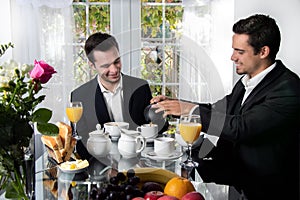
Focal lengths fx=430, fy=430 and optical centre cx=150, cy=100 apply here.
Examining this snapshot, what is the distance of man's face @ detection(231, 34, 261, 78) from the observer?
2.36 metres

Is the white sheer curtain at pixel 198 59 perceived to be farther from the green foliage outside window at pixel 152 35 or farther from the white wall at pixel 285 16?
the white wall at pixel 285 16

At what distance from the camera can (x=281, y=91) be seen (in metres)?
2.17

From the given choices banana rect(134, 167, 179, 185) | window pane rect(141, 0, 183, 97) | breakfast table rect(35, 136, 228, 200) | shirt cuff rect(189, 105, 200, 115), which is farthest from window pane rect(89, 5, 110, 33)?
banana rect(134, 167, 179, 185)

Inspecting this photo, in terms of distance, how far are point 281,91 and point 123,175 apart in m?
1.10

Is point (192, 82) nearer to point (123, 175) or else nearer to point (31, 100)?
point (123, 175)

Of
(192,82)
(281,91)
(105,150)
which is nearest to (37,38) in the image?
(192,82)

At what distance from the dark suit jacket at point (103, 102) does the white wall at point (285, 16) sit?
112 cm

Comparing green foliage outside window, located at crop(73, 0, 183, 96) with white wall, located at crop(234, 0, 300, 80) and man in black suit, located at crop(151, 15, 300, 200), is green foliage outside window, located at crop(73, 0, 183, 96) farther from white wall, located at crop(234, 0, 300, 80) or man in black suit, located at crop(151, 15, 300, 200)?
man in black suit, located at crop(151, 15, 300, 200)

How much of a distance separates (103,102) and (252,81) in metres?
0.91

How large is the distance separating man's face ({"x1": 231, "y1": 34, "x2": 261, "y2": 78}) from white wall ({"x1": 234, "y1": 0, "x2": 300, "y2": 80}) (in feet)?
3.41

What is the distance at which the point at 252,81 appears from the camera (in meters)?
2.38

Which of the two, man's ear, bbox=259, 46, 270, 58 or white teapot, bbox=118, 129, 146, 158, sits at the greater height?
man's ear, bbox=259, 46, 270, 58

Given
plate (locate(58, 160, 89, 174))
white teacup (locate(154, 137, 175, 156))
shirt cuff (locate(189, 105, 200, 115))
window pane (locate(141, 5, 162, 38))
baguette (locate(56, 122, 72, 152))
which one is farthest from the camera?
window pane (locate(141, 5, 162, 38))

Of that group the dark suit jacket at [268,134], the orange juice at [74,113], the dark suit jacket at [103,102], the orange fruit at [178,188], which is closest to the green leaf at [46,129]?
the orange fruit at [178,188]
